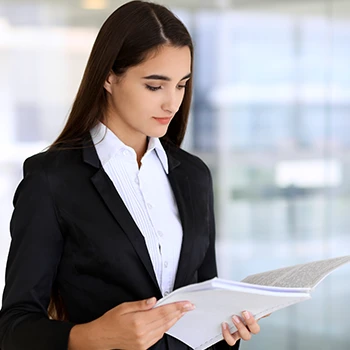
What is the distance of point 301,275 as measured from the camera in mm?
1363

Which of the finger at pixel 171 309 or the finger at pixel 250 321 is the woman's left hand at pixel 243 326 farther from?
the finger at pixel 171 309

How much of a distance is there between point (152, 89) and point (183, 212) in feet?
0.93

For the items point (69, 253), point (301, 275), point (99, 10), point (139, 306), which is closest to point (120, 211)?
point (69, 253)

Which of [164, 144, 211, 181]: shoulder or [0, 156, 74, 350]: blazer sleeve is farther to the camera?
[164, 144, 211, 181]: shoulder

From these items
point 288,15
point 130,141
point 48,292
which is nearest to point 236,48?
point 288,15

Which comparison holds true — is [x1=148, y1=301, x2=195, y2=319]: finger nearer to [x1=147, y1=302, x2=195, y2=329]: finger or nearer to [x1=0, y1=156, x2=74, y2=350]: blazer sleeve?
[x1=147, y1=302, x2=195, y2=329]: finger

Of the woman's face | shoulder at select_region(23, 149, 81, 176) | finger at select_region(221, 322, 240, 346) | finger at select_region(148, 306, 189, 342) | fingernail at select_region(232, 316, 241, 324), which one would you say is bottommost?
finger at select_region(221, 322, 240, 346)

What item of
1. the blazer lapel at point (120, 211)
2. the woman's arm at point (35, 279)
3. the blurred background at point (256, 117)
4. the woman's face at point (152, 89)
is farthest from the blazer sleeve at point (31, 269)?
the blurred background at point (256, 117)

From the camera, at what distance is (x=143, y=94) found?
152 centimetres

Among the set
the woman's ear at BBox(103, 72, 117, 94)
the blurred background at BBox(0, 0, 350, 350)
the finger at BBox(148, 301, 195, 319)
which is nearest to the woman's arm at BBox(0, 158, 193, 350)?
Result: the finger at BBox(148, 301, 195, 319)

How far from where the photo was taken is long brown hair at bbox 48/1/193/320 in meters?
1.52

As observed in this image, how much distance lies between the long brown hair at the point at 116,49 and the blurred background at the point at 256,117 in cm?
214

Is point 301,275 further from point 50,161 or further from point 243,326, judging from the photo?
point 50,161

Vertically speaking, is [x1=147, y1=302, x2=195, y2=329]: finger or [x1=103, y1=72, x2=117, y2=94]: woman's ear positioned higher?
[x1=103, y1=72, x2=117, y2=94]: woman's ear
